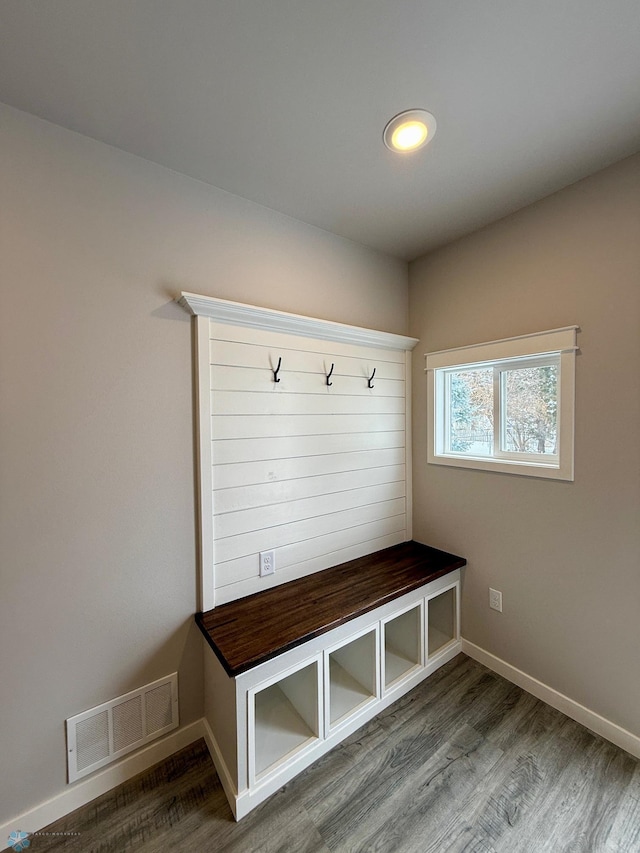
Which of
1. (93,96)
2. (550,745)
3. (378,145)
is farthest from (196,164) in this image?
(550,745)

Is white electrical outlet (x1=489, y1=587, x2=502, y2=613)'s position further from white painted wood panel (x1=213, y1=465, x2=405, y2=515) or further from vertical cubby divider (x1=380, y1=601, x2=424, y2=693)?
white painted wood panel (x1=213, y1=465, x2=405, y2=515)

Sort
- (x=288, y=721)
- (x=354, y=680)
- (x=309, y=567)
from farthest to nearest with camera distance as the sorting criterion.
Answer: (x=309, y=567), (x=354, y=680), (x=288, y=721)

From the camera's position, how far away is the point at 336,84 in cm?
117

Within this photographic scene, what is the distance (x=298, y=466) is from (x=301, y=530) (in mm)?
372

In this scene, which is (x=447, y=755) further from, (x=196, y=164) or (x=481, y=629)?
(x=196, y=164)

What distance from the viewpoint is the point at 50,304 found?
129 centimetres

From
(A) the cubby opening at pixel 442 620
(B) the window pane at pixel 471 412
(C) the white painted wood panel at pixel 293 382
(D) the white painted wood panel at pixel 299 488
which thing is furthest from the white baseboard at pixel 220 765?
(B) the window pane at pixel 471 412

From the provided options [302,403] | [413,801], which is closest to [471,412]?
[302,403]

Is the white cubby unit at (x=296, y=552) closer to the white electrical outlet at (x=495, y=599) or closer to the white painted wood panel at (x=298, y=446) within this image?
the white painted wood panel at (x=298, y=446)

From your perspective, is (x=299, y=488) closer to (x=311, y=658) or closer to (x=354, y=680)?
(x=311, y=658)

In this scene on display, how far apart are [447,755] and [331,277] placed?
253 cm

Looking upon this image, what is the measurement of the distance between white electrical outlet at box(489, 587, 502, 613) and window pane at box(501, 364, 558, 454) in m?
0.84

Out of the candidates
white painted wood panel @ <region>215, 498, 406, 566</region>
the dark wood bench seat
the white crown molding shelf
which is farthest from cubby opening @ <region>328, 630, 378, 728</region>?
the white crown molding shelf

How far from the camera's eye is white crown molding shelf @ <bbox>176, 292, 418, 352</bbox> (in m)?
1.54
